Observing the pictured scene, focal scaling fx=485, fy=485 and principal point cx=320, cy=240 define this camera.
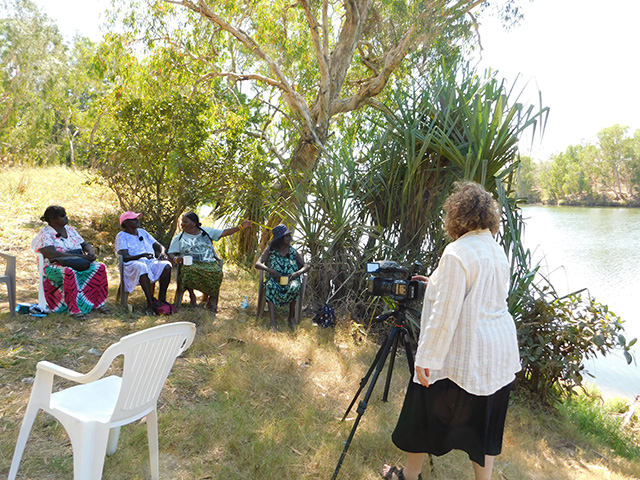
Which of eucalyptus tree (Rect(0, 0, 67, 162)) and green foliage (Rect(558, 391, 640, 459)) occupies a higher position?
eucalyptus tree (Rect(0, 0, 67, 162))

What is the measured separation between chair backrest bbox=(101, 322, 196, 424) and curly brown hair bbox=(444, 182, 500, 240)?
1.39 meters

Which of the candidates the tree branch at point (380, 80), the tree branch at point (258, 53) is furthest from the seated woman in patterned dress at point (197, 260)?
the tree branch at point (380, 80)

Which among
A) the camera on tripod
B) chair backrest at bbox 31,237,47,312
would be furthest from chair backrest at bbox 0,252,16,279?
the camera on tripod

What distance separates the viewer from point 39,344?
4.08 metres

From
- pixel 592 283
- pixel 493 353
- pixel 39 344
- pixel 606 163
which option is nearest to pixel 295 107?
pixel 39 344

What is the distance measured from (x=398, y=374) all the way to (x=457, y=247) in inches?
104

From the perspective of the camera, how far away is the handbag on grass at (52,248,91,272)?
15.6 feet

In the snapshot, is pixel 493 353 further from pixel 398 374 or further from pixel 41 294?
pixel 41 294

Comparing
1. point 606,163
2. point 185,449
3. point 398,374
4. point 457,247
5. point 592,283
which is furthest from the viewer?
point 606,163

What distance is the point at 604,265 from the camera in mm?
13773

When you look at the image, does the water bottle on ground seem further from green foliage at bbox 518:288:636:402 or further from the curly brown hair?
the curly brown hair

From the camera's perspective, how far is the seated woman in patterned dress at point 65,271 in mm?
4727

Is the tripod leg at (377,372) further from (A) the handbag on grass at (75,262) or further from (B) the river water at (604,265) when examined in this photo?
(A) the handbag on grass at (75,262)

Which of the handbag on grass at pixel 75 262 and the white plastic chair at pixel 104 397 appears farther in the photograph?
the handbag on grass at pixel 75 262
